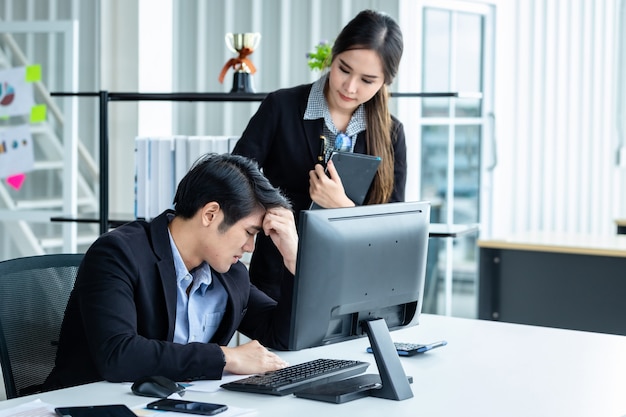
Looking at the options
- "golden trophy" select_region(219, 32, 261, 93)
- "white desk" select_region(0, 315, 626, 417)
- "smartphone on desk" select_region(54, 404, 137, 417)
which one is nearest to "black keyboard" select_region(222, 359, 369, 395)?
"white desk" select_region(0, 315, 626, 417)

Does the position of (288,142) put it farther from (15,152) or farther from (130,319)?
(15,152)

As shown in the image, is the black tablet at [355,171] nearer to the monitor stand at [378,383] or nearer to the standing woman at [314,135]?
the standing woman at [314,135]

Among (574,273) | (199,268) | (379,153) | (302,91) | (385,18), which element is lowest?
(574,273)

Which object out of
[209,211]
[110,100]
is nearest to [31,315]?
[209,211]

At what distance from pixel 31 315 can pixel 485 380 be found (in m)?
0.99

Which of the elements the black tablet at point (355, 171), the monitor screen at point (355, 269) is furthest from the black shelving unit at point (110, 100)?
the monitor screen at point (355, 269)

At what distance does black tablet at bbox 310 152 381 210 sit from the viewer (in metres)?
2.46

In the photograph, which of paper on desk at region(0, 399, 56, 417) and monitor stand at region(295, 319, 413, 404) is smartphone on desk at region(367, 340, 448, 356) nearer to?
monitor stand at region(295, 319, 413, 404)

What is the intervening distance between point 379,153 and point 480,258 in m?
1.85

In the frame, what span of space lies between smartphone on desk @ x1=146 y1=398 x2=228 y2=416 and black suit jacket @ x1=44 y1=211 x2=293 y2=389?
0.17m

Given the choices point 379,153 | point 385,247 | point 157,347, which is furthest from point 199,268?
point 379,153

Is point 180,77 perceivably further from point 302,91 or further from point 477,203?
point 302,91

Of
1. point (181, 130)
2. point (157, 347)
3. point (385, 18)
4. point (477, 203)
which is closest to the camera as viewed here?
point (157, 347)

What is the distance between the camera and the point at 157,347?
182cm
